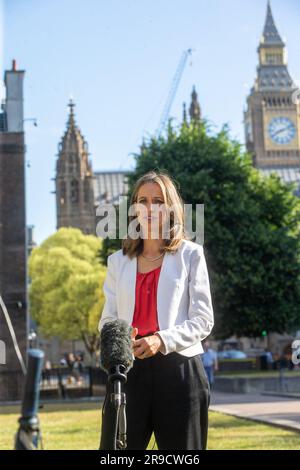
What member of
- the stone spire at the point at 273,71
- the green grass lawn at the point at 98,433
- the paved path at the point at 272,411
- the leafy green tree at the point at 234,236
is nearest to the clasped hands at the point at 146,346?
the green grass lawn at the point at 98,433

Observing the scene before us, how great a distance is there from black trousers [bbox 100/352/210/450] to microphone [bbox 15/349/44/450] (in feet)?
3.45

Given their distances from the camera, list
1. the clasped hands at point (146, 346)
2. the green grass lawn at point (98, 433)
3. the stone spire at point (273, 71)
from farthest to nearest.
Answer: the stone spire at point (273, 71) < the green grass lawn at point (98, 433) < the clasped hands at point (146, 346)

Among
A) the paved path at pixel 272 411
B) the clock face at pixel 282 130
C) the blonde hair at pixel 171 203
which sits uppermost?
the clock face at pixel 282 130

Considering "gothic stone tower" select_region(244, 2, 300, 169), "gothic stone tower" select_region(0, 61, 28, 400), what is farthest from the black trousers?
"gothic stone tower" select_region(244, 2, 300, 169)

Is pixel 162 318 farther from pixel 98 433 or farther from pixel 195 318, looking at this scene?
pixel 98 433

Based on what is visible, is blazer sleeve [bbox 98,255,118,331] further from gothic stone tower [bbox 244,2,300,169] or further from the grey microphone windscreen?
gothic stone tower [bbox 244,2,300,169]

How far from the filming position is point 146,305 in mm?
4660

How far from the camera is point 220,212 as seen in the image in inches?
1603

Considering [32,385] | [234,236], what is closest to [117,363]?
[32,385]

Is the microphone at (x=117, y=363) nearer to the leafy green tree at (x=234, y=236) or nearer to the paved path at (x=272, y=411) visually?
the paved path at (x=272, y=411)

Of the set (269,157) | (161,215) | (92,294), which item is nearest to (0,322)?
(161,215)

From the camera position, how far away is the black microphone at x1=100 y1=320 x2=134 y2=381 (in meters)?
4.09

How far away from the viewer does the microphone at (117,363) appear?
4.04 m

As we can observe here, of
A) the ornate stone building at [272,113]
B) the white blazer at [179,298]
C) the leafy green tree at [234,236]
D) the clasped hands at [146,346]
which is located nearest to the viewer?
the clasped hands at [146,346]
